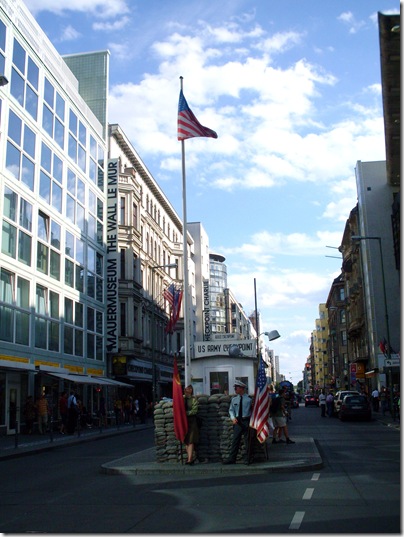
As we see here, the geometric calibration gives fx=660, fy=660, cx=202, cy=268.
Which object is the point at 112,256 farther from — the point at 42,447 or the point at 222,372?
the point at 222,372

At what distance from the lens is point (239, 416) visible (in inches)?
562

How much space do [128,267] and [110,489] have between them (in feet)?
131

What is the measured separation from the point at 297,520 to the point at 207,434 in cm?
722

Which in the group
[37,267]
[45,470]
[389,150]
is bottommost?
[45,470]

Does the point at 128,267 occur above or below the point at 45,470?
above

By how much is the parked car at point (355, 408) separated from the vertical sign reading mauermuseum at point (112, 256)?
1718cm

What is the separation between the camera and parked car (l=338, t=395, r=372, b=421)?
3625 centimetres

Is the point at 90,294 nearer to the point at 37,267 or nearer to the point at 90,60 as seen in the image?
the point at 37,267

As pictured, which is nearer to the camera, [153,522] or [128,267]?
[153,522]

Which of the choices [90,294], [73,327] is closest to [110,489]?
[73,327]

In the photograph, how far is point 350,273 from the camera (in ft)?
255

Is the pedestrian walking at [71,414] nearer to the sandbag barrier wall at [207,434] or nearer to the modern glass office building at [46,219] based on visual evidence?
the modern glass office building at [46,219]

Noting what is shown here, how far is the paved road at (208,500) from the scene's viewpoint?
810 cm

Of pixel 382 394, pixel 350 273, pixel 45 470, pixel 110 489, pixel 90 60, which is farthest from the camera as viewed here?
pixel 350 273
